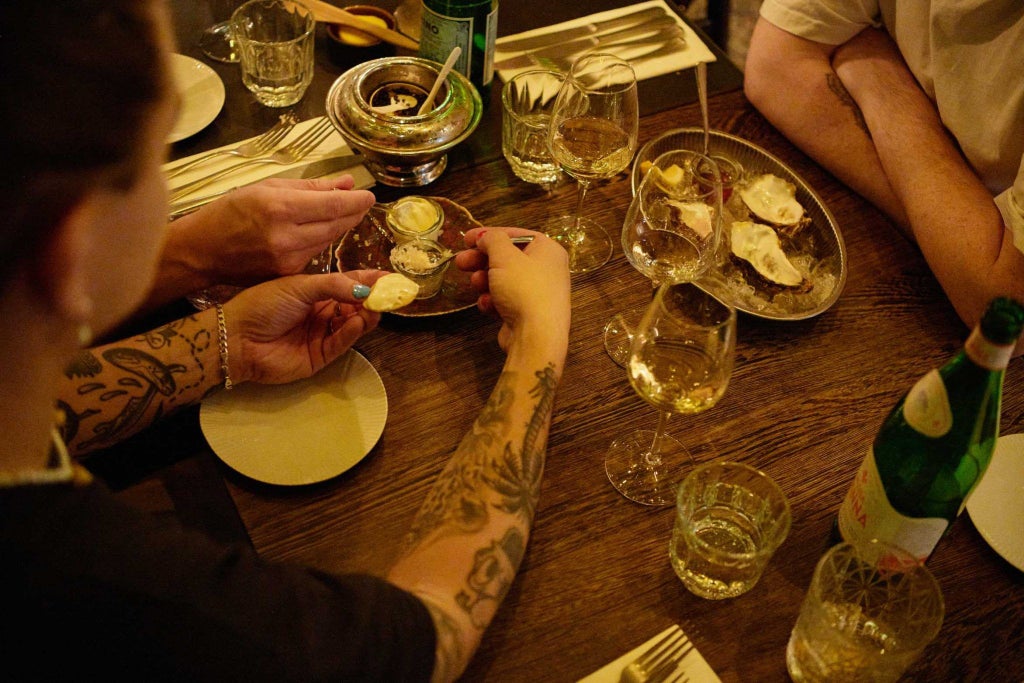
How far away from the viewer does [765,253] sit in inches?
51.3

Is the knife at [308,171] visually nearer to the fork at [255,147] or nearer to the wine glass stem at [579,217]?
the fork at [255,147]

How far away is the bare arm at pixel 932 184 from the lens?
Answer: 50.7 inches

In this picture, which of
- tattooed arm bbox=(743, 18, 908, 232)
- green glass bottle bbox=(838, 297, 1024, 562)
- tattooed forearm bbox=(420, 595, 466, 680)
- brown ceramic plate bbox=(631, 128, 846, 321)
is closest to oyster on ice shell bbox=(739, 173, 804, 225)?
brown ceramic plate bbox=(631, 128, 846, 321)

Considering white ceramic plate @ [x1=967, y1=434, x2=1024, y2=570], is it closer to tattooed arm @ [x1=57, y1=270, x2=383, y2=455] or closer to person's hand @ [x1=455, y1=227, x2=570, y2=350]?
person's hand @ [x1=455, y1=227, x2=570, y2=350]

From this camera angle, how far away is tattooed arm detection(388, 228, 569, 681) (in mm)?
889

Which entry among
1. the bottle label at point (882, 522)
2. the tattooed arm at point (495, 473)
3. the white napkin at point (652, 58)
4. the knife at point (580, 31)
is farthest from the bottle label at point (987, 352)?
the knife at point (580, 31)

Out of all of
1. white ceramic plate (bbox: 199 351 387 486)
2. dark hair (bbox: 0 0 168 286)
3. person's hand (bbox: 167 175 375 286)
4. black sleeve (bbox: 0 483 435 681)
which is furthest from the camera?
person's hand (bbox: 167 175 375 286)

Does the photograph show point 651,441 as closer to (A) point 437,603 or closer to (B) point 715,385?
A: (B) point 715,385

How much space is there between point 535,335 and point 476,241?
0.20 metres

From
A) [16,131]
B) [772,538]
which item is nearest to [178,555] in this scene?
[16,131]

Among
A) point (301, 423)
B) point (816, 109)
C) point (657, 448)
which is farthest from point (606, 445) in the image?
point (816, 109)

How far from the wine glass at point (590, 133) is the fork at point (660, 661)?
0.59 metres

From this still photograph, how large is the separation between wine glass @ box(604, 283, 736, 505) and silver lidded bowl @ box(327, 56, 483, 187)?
0.53 metres

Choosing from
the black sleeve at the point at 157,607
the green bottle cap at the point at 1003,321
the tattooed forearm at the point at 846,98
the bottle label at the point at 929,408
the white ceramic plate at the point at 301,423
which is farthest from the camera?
the tattooed forearm at the point at 846,98
